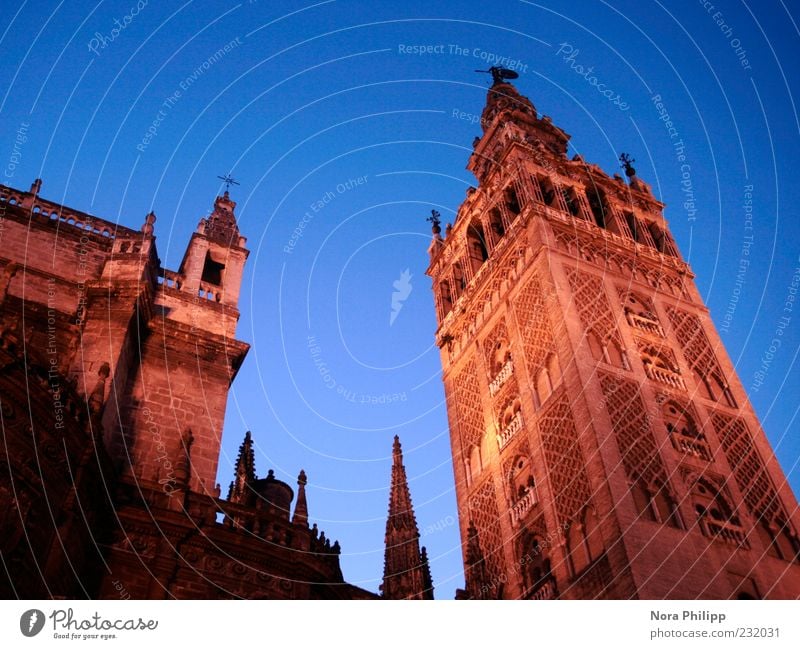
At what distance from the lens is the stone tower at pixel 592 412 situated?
20422 mm

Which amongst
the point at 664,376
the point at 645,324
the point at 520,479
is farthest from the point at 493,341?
the point at 664,376

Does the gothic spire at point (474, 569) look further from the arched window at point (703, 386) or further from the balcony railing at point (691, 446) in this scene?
the arched window at point (703, 386)

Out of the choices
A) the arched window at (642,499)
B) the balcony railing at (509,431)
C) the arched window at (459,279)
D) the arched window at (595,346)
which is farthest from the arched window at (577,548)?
the arched window at (459,279)

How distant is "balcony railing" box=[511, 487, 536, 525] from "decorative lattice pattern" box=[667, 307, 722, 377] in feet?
23.3

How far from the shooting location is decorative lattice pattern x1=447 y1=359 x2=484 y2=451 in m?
28.8

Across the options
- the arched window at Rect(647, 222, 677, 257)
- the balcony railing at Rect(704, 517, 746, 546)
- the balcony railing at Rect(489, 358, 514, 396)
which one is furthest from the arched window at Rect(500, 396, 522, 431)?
the arched window at Rect(647, 222, 677, 257)

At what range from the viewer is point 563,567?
70.2 ft

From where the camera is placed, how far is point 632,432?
2239 centimetres

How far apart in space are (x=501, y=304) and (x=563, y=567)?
10860 millimetres

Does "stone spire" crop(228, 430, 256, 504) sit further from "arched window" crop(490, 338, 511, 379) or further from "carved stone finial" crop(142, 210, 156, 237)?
"arched window" crop(490, 338, 511, 379)

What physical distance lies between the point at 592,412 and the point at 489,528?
230 inches
